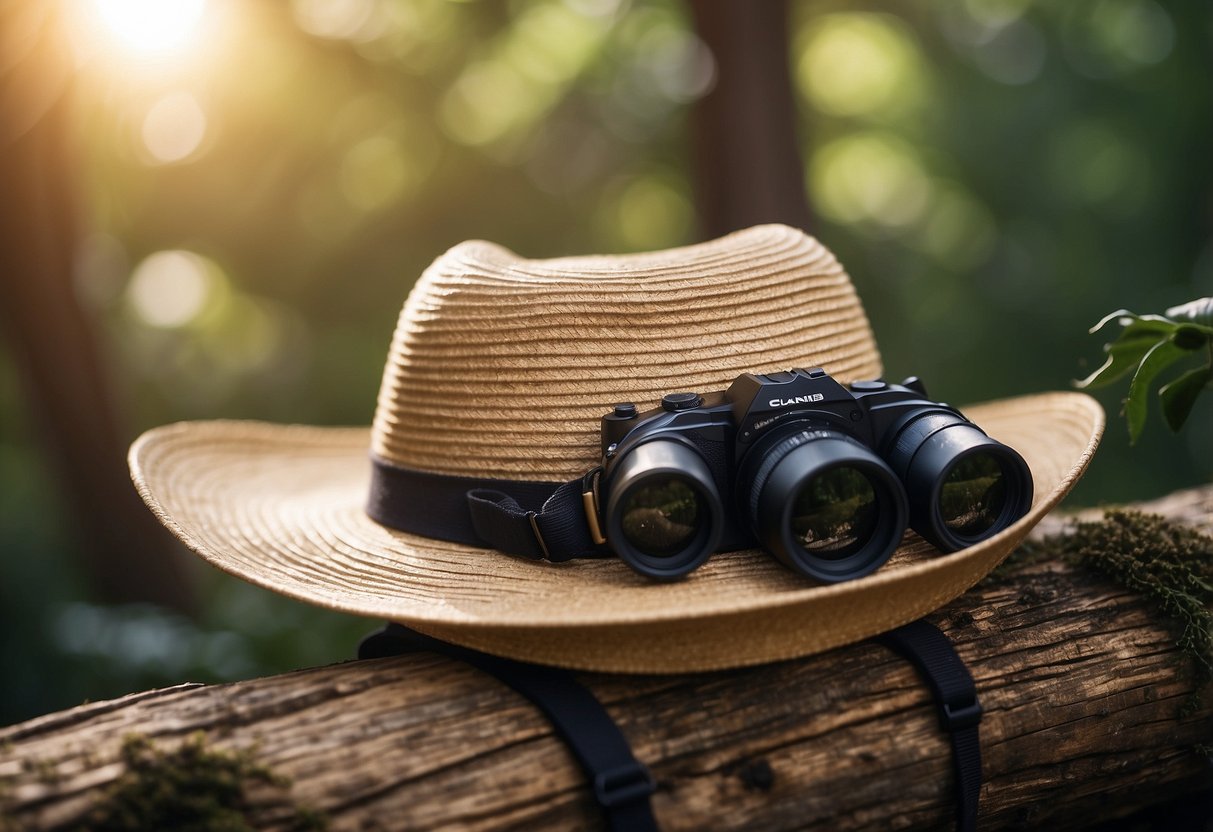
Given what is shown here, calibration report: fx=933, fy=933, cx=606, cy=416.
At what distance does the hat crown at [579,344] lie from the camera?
5.38 feet

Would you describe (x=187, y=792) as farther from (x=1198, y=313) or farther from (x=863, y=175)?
(x=863, y=175)

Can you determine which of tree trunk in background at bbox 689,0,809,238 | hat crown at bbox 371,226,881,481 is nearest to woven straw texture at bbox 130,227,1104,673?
hat crown at bbox 371,226,881,481

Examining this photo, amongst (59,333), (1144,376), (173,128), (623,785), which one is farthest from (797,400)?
(173,128)

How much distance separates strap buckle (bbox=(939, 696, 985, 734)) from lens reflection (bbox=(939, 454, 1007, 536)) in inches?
10.7

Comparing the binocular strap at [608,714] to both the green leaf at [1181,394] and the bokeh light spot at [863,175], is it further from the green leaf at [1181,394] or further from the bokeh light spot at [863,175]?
the bokeh light spot at [863,175]

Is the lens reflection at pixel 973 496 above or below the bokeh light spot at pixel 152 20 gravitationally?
below

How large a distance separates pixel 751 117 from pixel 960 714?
99.4 inches

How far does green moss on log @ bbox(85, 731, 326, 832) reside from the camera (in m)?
1.19

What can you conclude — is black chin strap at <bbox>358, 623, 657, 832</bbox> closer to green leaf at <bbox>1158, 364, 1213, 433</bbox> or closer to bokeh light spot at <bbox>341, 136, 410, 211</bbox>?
green leaf at <bbox>1158, 364, 1213, 433</bbox>

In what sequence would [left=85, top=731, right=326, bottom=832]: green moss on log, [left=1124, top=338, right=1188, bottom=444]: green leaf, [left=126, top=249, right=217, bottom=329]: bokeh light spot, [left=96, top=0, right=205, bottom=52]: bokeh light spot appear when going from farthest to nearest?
[left=126, top=249, right=217, bottom=329]: bokeh light spot < [left=96, top=0, right=205, bottom=52]: bokeh light spot < [left=1124, top=338, right=1188, bottom=444]: green leaf < [left=85, top=731, right=326, bottom=832]: green moss on log

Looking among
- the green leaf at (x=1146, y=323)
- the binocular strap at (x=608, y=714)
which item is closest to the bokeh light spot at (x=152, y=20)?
the binocular strap at (x=608, y=714)

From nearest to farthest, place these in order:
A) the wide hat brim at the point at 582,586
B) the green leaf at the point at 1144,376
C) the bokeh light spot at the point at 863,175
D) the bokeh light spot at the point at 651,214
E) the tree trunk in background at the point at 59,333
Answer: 1. the wide hat brim at the point at 582,586
2. the green leaf at the point at 1144,376
3. the tree trunk in background at the point at 59,333
4. the bokeh light spot at the point at 863,175
5. the bokeh light spot at the point at 651,214

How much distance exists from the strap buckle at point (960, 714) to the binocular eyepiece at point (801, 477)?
0.24m

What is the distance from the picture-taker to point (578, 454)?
1.63m
